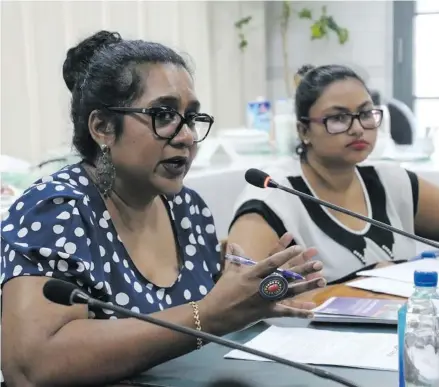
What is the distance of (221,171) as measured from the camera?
2.52 metres

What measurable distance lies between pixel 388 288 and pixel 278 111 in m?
1.70

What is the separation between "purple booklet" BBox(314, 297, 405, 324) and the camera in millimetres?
1281

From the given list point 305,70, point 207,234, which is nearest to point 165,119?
point 207,234

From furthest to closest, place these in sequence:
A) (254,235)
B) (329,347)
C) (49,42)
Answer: (49,42) → (254,235) → (329,347)

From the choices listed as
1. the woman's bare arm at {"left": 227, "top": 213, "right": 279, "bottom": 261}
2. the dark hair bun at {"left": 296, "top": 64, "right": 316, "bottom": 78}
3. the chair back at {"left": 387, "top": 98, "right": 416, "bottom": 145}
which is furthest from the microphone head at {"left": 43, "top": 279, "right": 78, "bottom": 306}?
the chair back at {"left": 387, "top": 98, "right": 416, "bottom": 145}

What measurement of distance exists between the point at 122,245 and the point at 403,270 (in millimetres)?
704

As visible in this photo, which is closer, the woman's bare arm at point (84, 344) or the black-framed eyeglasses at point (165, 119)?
the woman's bare arm at point (84, 344)

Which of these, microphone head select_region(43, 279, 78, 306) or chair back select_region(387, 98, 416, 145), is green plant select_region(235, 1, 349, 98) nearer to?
chair back select_region(387, 98, 416, 145)

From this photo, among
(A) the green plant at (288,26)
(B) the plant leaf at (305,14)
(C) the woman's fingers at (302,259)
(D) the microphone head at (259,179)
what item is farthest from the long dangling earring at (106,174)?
(B) the plant leaf at (305,14)

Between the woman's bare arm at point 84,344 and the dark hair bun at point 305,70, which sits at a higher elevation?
the dark hair bun at point 305,70

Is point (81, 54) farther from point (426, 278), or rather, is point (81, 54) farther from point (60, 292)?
point (426, 278)

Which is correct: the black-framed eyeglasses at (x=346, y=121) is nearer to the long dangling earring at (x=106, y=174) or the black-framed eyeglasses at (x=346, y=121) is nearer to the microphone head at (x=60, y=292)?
the long dangling earring at (x=106, y=174)

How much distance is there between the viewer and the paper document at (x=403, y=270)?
5.28 ft

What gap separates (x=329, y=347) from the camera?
1.15 meters
